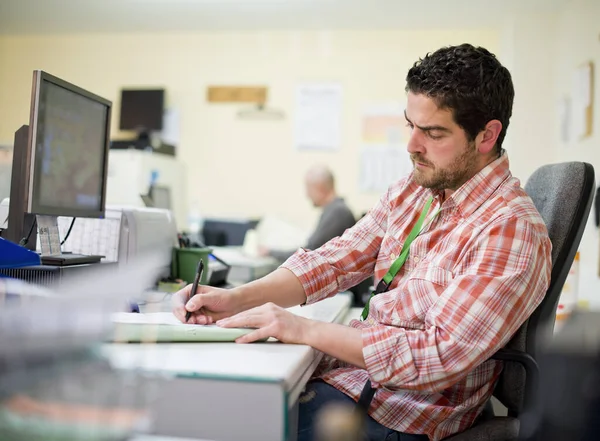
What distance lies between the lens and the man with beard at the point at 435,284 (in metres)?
1.05

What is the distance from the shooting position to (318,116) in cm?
551

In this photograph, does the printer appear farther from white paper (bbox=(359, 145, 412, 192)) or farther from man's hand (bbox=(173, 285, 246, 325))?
white paper (bbox=(359, 145, 412, 192))

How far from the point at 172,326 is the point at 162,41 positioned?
509cm

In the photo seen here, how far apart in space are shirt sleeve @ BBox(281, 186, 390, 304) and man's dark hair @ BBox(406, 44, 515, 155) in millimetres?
338

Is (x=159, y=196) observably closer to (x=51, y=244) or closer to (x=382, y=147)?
(x=51, y=244)

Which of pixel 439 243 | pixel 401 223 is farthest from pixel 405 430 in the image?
pixel 401 223

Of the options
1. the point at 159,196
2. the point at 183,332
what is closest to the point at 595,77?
the point at 159,196

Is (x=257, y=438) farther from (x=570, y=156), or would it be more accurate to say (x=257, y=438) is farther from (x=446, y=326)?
(x=570, y=156)

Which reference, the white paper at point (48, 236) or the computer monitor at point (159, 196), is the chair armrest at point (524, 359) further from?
the computer monitor at point (159, 196)

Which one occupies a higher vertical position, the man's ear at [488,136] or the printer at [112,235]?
the man's ear at [488,136]

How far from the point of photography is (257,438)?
807 millimetres

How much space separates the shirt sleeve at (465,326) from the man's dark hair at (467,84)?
11.3 inches

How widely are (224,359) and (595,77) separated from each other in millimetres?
3716

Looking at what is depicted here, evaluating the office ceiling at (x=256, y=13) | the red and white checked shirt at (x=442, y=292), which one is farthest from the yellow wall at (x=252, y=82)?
the red and white checked shirt at (x=442, y=292)
